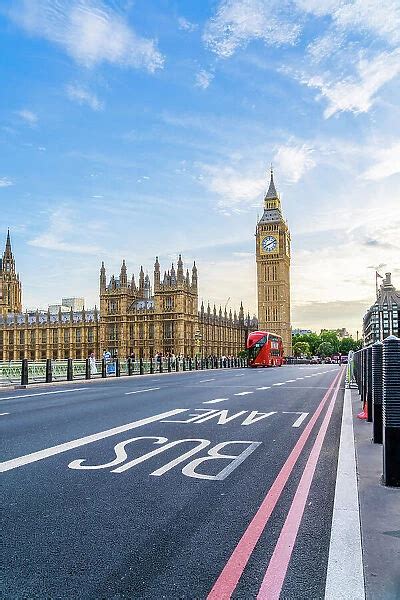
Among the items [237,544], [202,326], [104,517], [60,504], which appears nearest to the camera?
[237,544]

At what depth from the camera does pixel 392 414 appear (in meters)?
5.32

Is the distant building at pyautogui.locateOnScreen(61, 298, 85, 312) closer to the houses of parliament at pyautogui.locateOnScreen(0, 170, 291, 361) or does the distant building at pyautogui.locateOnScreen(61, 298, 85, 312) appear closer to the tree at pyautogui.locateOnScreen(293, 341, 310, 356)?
the houses of parliament at pyautogui.locateOnScreen(0, 170, 291, 361)

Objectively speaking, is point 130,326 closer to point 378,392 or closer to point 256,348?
point 256,348

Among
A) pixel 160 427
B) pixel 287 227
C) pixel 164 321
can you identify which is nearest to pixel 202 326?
pixel 164 321

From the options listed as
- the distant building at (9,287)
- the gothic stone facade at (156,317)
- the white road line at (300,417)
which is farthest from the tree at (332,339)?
the white road line at (300,417)

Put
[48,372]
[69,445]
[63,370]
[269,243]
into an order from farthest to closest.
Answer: [269,243]
[63,370]
[48,372]
[69,445]

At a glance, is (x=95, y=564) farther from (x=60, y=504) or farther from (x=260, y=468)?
(x=260, y=468)

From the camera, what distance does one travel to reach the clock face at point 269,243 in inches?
5433

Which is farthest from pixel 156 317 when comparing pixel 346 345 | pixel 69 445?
pixel 346 345

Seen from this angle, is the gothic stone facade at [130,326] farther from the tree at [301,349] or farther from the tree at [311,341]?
the tree at [311,341]

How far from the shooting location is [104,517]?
4516 millimetres

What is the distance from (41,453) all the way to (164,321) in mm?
95241

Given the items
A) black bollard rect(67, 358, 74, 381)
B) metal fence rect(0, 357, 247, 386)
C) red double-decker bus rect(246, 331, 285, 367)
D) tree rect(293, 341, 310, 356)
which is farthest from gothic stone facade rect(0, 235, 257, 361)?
black bollard rect(67, 358, 74, 381)

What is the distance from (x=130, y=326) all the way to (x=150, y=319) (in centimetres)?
501
